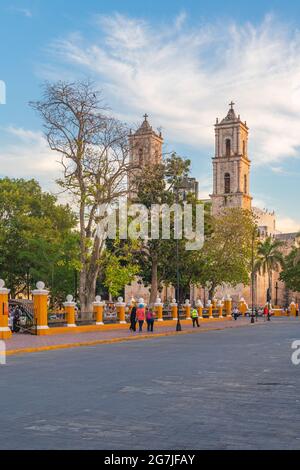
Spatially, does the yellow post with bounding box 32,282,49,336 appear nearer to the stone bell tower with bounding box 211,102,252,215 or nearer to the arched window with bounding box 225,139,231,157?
the stone bell tower with bounding box 211,102,252,215

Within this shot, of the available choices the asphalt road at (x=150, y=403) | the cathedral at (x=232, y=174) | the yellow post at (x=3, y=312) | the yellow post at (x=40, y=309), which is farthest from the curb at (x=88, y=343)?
the cathedral at (x=232, y=174)

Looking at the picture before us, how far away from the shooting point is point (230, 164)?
91375 millimetres

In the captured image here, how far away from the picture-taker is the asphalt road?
316 inches

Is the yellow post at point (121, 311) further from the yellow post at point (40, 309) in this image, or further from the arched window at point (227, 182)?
the arched window at point (227, 182)

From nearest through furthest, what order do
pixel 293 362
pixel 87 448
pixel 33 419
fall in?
pixel 87 448 < pixel 33 419 < pixel 293 362

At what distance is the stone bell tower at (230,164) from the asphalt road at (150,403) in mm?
72432

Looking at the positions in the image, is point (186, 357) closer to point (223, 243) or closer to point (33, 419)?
point (33, 419)

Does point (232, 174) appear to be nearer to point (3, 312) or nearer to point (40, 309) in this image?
point (40, 309)

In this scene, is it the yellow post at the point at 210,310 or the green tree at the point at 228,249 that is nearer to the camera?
the yellow post at the point at 210,310

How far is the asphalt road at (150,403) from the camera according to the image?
8.04m

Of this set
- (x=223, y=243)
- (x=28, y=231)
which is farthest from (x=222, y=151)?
(x=28, y=231)

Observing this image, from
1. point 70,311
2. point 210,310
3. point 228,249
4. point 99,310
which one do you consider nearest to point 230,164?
point 228,249

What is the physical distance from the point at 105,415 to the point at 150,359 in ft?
33.1
